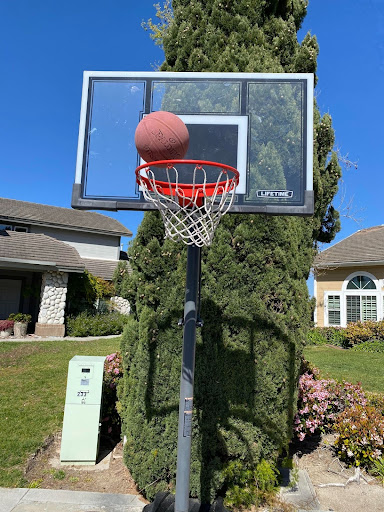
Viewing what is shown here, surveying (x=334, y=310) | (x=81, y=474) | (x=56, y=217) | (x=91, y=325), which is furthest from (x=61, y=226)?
(x=81, y=474)

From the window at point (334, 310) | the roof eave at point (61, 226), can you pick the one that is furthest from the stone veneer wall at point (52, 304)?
the window at point (334, 310)

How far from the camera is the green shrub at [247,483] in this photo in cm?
413

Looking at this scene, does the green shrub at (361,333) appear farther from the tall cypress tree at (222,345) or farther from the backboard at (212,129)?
the backboard at (212,129)

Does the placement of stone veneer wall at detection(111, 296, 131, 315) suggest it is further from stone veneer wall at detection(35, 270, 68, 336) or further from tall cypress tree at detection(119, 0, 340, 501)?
tall cypress tree at detection(119, 0, 340, 501)

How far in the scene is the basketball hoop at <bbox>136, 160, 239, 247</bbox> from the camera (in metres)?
3.27

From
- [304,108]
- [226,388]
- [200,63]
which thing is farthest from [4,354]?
[304,108]

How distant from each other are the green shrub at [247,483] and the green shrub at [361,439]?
1.42 meters

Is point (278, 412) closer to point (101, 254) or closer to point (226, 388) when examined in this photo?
point (226, 388)

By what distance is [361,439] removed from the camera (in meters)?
5.05

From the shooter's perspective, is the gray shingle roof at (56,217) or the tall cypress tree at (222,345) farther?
the gray shingle roof at (56,217)

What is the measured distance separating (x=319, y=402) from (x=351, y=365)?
6.95 m

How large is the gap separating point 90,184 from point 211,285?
1779mm

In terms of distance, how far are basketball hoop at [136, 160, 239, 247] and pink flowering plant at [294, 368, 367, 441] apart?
3.44 metres

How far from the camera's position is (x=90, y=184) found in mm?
4062
